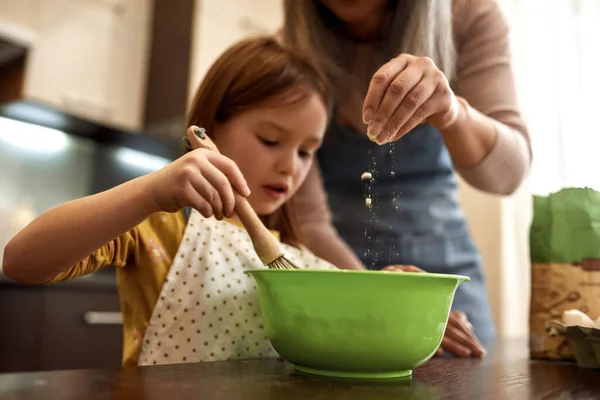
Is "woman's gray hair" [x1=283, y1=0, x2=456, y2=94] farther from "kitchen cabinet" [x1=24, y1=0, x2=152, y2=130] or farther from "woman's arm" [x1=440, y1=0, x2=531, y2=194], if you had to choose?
"kitchen cabinet" [x1=24, y1=0, x2=152, y2=130]

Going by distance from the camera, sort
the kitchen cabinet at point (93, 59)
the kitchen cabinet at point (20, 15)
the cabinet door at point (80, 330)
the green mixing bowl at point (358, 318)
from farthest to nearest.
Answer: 1. the kitchen cabinet at point (93, 59)
2. the kitchen cabinet at point (20, 15)
3. the cabinet door at point (80, 330)
4. the green mixing bowl at point (358, 318)

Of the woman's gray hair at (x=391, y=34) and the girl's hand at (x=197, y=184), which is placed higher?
the woman's gray hair at (x=391, y=34)

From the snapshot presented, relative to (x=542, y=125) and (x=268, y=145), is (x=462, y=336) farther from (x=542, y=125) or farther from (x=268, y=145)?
(x=542, y=125)

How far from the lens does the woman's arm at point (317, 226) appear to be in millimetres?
953

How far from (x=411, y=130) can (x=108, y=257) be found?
0.39 metres

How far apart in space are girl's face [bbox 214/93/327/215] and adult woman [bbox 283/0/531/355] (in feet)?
0.33

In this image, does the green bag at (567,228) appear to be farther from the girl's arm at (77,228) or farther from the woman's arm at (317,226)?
the girl's arm at (77,228)

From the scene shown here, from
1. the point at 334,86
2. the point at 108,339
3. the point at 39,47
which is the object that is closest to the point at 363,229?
the point at 334,86

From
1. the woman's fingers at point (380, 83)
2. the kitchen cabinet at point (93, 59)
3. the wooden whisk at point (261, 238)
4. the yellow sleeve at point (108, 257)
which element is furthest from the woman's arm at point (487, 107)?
the kitchen cabinet at point (93, 59)

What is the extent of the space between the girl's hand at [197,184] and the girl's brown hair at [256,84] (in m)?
0.29

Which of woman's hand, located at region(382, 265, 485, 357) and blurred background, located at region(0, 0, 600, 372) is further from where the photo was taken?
blurred background, located at region(0, 0, 600, 372)

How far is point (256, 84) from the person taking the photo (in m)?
0.83

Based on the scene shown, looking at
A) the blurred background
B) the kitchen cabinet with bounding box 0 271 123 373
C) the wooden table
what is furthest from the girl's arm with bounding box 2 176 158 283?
the kitchen cabinet with bounding box 0 271 123 373

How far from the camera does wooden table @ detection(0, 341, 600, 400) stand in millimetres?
375
